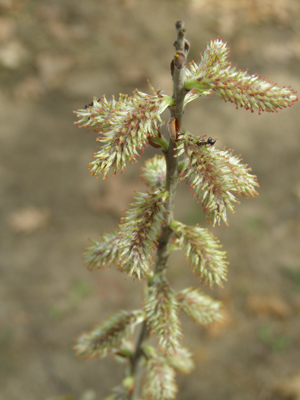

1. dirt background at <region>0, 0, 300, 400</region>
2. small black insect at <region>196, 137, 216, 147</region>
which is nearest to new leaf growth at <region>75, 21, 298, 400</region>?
small black insect at <region>196, 137, 216, 147</region>

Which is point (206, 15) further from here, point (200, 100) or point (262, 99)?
point (262, 99)

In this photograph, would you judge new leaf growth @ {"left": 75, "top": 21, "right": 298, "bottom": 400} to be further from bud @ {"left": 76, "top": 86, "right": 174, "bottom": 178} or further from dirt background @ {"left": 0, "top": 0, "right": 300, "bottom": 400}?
dirt background @ {"left": 0, "top": 0, "right": 300, "bottom": 400}

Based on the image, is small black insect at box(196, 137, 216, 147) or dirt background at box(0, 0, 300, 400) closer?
small black insect at box(196, 137, 216, 147)

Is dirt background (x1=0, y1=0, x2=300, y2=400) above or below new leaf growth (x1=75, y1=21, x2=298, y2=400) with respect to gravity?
above

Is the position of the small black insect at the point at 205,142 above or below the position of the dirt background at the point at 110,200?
below

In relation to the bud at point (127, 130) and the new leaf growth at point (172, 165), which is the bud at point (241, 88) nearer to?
the new leaf growth at point (172, 165)

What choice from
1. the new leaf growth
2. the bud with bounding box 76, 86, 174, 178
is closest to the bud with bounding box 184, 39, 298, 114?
the new leaf growth

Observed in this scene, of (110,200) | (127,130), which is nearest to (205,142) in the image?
(127,130)

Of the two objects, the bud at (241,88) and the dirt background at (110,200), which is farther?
the dirt background at (110,200)

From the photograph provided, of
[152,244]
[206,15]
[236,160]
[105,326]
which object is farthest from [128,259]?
[206,15]

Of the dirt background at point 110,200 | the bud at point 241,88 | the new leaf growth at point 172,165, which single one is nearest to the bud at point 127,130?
the new leaf growth at point 172,165
